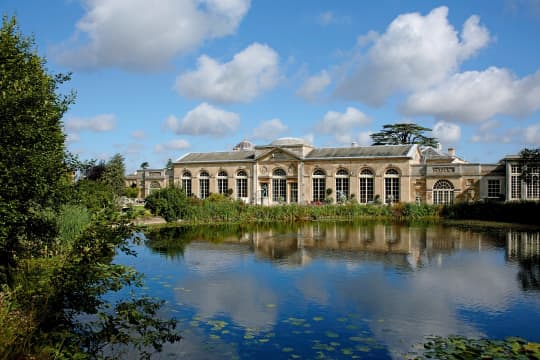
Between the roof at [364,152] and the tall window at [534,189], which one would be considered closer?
the tall window at [534,189]

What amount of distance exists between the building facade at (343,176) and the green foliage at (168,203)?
34.4ft

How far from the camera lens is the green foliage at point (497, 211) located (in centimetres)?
2311

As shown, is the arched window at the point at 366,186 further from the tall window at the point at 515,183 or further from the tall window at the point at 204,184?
the tall window at the point at 204,184

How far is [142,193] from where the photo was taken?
132ft

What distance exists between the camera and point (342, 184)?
3300 cm

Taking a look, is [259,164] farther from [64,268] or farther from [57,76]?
[64,268]

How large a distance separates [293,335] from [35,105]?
16.0 ft

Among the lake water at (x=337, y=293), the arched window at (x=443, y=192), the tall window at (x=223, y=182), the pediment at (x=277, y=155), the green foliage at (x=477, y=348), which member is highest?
the pediment at (x=277, y=155)

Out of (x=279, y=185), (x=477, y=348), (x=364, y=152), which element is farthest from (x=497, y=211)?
(x=477, y=348)

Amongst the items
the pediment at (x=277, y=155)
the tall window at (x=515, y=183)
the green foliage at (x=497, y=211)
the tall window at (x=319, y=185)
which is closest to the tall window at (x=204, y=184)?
the pediment at (x=277, y=155)

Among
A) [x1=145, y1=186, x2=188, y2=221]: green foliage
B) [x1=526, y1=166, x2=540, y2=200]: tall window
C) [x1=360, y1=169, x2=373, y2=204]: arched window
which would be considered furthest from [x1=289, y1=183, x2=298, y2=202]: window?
[x1=526, y1=166, x2=540, y2=200]: tall window

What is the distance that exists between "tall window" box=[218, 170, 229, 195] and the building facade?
8 centimetres

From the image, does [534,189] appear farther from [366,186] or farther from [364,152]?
[364,152]

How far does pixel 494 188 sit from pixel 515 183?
4.99ft
